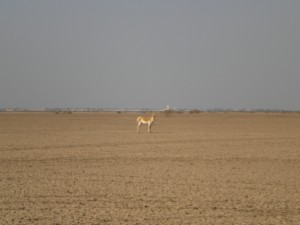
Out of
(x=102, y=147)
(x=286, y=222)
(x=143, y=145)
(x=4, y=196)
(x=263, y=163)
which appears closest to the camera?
(x=286, y=222)

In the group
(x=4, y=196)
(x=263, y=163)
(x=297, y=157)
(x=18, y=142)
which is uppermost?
(x=18, y=142)

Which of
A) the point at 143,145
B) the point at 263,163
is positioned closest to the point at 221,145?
the point at 143,145

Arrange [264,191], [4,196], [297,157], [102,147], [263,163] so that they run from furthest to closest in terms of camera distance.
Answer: [102,147] → [297,157] → [263,163] → [264,191] → [4,196]

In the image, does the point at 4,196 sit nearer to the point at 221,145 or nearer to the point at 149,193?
the point at 149,193

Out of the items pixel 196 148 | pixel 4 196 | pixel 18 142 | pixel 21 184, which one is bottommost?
pixel 4 196

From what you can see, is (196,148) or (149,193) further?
(196,148)

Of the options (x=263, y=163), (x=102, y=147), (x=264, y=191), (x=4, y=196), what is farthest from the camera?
(x=102, y=147)

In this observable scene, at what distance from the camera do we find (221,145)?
2702 cm

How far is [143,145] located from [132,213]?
52.8 ft

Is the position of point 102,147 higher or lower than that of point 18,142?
lower

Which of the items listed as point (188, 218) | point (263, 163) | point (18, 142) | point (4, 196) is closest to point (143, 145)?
point (18, 142)

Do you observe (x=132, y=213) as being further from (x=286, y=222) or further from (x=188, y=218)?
(x=286, y=222)

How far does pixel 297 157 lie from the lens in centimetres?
2189

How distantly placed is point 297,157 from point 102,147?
8823 mm
